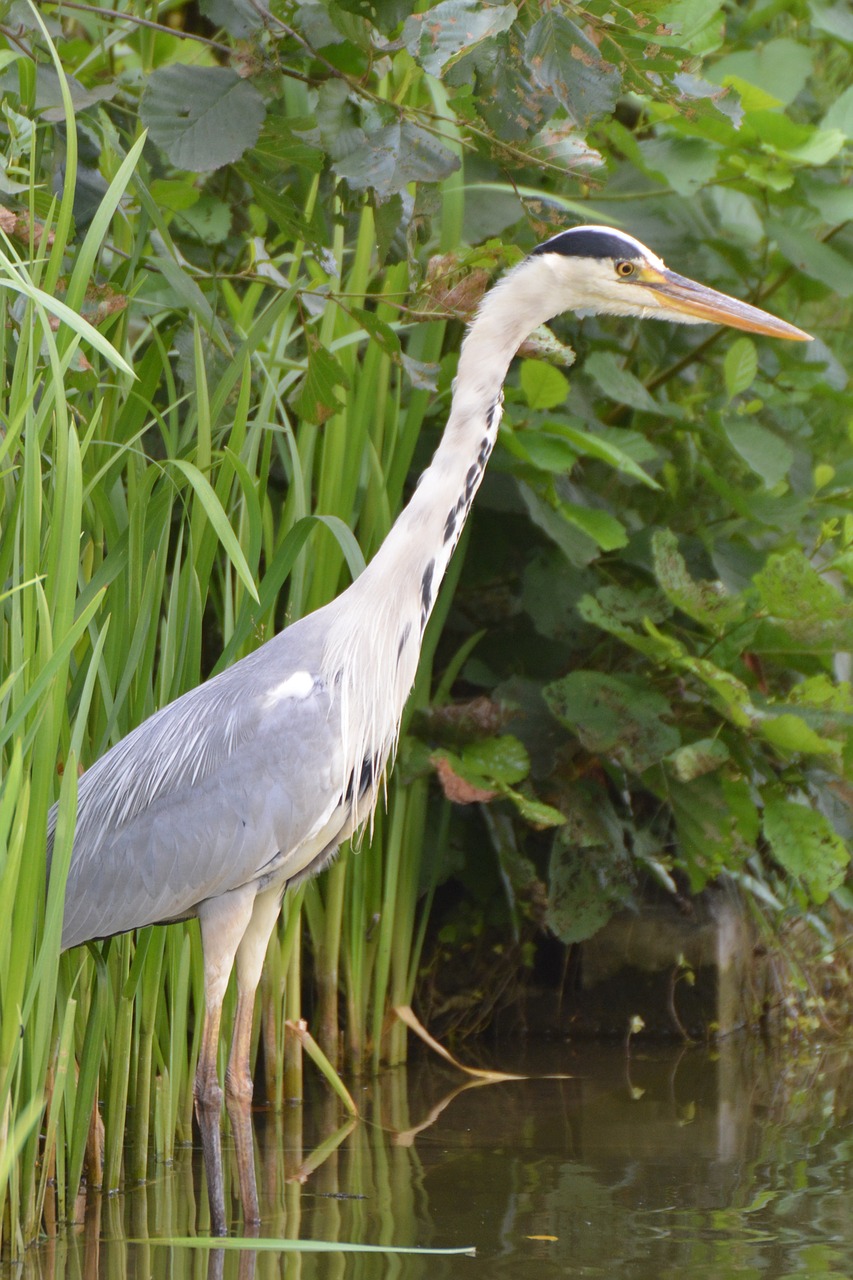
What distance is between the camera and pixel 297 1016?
3658 millimetres

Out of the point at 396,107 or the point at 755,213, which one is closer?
the point at 396,107

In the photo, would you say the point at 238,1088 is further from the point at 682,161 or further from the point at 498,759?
the point at 682,161

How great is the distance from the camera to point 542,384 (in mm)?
3844

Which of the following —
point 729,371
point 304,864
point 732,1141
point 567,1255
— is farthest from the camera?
point 729,371

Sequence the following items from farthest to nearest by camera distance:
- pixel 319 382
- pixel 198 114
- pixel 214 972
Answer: pixel 319 382, pixel 214 972, pixel 198 114

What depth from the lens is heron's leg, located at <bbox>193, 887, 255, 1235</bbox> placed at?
289 centimetres

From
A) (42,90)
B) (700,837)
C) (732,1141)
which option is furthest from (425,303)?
(732,1141)

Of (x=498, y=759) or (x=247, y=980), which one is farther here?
(x=498, y=759)

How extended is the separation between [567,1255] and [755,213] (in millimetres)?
3017

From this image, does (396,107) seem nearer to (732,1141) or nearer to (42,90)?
(42,90)

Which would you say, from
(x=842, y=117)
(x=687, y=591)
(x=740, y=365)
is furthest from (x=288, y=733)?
(x=842, y=117)

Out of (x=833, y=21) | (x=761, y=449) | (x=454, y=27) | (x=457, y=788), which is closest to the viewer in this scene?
(x=454, y=27)

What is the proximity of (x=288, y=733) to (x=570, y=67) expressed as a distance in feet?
4.52

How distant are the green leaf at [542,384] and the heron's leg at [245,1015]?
1.54m
